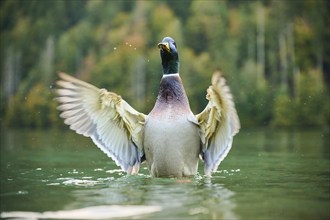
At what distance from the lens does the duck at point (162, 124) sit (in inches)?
322

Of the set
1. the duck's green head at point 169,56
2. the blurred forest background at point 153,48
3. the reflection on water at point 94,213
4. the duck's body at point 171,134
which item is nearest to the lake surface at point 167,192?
the reflection on water at point 94,213

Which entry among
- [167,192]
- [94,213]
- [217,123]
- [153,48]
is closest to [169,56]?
[217,123]

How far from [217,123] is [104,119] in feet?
5.02

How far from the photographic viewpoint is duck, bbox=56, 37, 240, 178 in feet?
26.8

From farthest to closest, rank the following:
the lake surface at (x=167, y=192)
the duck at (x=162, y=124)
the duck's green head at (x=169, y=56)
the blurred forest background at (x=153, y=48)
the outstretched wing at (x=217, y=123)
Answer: the blurred forest background at (x=153, y=48) < the duck's green head at (x=169, y=56) < the duck at (x=162, y=124) < the outstretched wing at (x=217, y=123) < the lake surface at (x=167, y=192)

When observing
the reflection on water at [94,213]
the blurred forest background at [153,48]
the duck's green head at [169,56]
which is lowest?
the reflection on water at [94,213]

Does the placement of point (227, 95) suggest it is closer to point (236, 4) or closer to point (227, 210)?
point (227, 210)

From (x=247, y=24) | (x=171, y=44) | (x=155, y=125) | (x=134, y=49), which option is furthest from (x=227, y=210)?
(x=247, y=24)

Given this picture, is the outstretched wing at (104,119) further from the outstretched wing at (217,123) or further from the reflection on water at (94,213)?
the reflection on water at (94,213)

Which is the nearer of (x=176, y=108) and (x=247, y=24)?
(x=176, y=108)

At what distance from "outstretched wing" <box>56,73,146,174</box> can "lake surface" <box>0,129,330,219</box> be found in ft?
1.17

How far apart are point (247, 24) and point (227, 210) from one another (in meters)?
39.2

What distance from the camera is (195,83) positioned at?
119ft

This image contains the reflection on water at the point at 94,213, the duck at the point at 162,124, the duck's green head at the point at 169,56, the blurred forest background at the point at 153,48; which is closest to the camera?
the reflection on water at the point at 94,213
